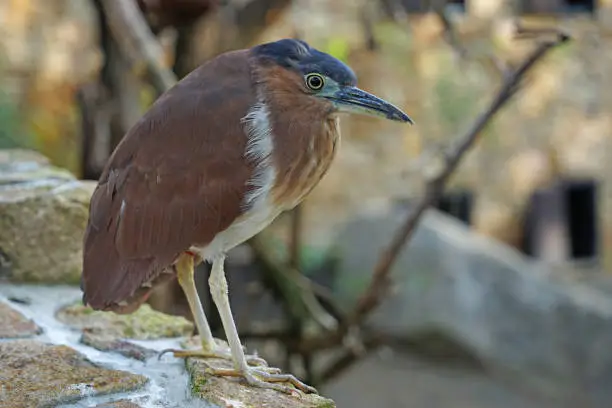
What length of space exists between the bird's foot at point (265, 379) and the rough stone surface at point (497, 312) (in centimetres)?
304

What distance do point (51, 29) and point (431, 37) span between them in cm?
235

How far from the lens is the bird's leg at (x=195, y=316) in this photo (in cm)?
175

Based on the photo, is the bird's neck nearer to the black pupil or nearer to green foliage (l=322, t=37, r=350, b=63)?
the black pupil

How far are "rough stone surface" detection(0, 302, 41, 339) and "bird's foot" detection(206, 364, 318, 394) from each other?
47 cm

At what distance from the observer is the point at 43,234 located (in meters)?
2.21

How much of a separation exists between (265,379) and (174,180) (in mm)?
397

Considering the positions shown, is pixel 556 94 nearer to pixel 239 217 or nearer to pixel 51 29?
pixel 51 29

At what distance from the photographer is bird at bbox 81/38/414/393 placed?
4.91 ft

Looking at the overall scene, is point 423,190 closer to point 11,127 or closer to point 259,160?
point 11,127

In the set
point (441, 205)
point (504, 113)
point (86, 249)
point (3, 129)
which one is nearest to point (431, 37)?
point (504, 113)

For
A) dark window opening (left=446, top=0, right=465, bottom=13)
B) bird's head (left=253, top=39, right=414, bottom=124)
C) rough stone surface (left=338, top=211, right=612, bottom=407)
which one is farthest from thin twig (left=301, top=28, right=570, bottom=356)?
dark window opening (left=446, top=0, right=465, bottom=13)

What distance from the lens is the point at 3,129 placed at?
16.8 ft

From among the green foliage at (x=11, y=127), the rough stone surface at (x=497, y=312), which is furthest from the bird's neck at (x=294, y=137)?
the green foliage at (x=11, y=127)

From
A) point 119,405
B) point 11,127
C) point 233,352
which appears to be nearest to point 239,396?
point 233,352
